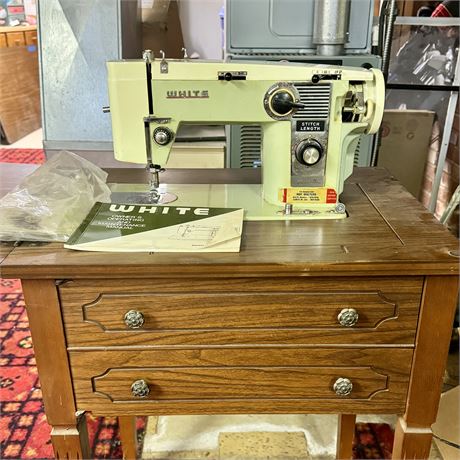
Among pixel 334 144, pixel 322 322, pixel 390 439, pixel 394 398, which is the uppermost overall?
pixel 334 144

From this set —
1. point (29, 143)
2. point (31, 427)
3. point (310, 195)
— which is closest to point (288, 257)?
point (310, 195)

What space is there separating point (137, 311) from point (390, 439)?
100 centimetres

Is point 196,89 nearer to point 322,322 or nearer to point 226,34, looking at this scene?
point 322,322

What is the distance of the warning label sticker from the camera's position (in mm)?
1076

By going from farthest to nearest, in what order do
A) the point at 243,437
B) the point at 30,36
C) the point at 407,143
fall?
1. the point at 30,36
2. the point at 407,143
3. the point at 243,437

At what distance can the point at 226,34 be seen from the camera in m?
1.71

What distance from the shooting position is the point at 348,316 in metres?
0.92

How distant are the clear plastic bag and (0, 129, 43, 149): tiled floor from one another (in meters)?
2.88

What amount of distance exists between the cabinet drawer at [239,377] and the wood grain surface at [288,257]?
17cm

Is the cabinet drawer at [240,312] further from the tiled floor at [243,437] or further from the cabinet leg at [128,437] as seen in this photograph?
the tiled floor at [243,437]

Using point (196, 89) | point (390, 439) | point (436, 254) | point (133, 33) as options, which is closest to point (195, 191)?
point (196, 89)

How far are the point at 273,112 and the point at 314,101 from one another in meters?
0.08

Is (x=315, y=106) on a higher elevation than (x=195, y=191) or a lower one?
higher

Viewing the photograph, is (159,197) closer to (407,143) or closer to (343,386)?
(343,386)
